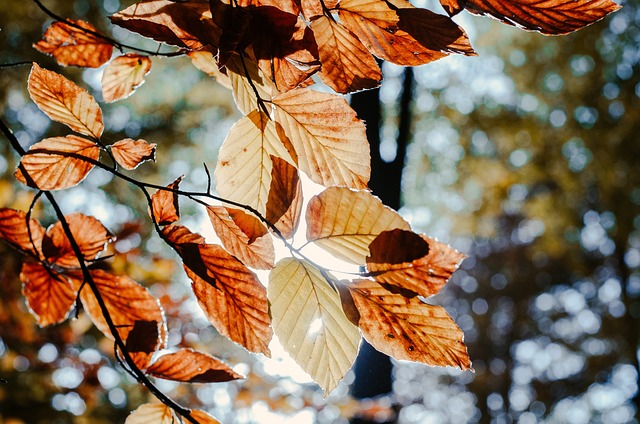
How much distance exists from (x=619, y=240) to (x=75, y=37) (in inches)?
218

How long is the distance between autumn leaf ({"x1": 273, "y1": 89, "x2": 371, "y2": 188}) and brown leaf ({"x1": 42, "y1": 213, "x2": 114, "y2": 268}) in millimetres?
190

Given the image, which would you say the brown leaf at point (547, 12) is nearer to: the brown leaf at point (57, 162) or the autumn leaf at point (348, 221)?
the autumn leaf at point (348, 221)

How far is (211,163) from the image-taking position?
4824 mm

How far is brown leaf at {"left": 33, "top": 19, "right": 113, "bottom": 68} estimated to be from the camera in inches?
15.6

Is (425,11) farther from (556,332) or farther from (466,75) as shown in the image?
(556,332)

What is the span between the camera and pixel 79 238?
1.28ft

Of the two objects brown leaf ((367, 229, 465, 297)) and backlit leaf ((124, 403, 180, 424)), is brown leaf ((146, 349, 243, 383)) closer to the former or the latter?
backlit leaf ((124, 403, 180, 424))

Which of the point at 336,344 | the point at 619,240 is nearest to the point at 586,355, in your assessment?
the point at 619,240

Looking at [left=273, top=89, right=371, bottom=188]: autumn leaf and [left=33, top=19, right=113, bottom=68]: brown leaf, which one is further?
[left=33, top=19, right=113, bottom=68]: brown leaf

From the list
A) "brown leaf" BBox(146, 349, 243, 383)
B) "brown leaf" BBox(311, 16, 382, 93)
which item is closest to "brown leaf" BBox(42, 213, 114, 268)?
"brown leaf" BBox(146, 349, 243, 383)

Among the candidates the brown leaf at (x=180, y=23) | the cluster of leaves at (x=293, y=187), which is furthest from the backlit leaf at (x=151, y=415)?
the brown leaf at (x=180, y=23)

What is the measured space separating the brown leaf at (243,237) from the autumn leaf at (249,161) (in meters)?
0.01

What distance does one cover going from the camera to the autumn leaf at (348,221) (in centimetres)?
25

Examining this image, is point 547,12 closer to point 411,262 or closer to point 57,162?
point 411,262
